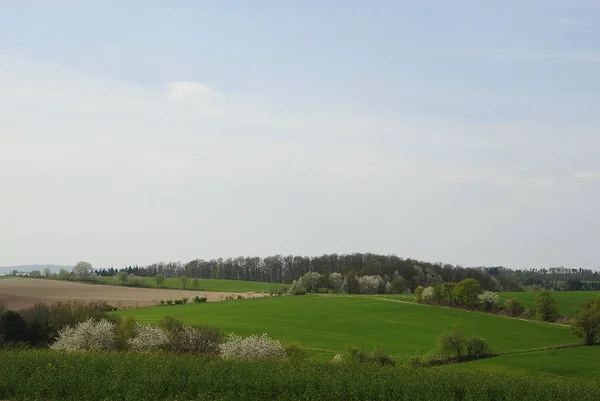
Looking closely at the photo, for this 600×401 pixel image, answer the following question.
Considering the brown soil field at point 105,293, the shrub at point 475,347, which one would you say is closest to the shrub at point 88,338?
the shrub at point 475,347

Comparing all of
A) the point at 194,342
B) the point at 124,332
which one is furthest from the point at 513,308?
the point at 194,342

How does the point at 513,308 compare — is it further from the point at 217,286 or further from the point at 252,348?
the point at 217,286

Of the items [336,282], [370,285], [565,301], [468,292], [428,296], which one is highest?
[336,282]

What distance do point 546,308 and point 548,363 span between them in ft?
126

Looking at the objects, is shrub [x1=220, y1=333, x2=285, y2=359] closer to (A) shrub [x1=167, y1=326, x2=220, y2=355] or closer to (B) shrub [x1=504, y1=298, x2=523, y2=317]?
(A) shrub [x1=167, y1=326, x2=220, y2=355]

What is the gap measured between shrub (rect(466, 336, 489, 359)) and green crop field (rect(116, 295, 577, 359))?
13.4 feet

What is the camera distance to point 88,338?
45875mm

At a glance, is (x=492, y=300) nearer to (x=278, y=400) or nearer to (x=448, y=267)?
(x=448, y=267)

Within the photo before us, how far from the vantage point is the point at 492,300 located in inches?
4102

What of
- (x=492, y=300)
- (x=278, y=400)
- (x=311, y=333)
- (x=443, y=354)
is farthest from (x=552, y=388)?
(x=492, y=300)

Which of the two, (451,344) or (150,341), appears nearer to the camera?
(150,341)

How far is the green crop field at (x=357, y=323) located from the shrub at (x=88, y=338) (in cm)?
2092

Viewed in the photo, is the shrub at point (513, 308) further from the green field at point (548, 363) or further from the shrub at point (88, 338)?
the shrub at point (88, 338)

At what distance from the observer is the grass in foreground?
75.8 ft
